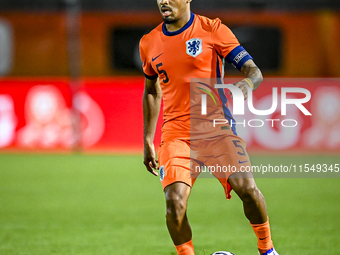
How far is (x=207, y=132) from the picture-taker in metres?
4.16

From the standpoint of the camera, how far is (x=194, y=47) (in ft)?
13.5

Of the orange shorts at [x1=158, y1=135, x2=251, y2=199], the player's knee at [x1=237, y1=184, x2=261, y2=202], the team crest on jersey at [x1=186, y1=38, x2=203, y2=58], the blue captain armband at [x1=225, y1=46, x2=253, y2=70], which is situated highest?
the team crest on jersey at [x1=186, y1=38, x2=203, y2=58]

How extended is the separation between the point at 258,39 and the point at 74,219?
12.8 metres

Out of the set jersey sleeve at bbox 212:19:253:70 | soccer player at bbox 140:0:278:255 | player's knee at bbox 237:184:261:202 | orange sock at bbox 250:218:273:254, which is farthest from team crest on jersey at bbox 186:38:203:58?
orange sock at bbox 250:218:273:254

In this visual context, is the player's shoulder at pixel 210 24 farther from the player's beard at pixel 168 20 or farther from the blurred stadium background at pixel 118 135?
the blurred stadium background at pixel 118 135

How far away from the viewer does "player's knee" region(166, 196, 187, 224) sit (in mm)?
3914

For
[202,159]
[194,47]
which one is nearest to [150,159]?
[202,159]

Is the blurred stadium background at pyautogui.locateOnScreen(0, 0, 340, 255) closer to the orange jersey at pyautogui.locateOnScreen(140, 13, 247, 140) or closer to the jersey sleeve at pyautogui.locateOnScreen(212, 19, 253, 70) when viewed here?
the orange jersey at pyautogui.locateOnScreen(140, 13, 247, 140)

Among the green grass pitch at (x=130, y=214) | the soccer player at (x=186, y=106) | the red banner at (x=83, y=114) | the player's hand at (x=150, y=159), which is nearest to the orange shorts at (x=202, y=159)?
the soccer player at (x=186, y=106)

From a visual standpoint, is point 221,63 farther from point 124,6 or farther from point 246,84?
point 124,6

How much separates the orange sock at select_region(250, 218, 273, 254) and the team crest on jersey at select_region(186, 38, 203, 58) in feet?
4.40

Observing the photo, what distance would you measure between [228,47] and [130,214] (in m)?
3.49

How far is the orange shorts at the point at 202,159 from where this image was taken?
158 inches

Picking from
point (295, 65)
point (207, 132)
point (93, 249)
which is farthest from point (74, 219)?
point (295, 65)
